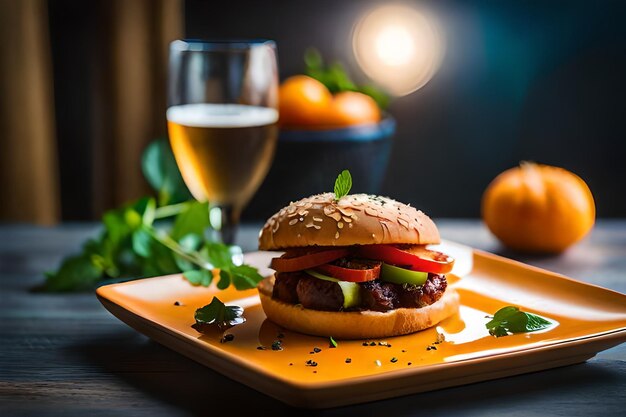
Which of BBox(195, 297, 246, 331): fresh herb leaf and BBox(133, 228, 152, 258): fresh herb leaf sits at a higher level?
BBox(195, 297, 246, 331): fresh herb leaf

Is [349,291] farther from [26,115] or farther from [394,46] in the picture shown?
[394,46]

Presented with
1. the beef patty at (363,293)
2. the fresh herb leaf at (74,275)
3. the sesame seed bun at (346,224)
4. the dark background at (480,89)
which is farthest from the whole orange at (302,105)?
the dark background at (480,89)

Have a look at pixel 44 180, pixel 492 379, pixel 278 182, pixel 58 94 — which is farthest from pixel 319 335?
pixel 58 94

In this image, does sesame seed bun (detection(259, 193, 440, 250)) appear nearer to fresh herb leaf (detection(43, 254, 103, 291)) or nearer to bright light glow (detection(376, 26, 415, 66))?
fresh herb leaf (detection(43, 254, 103, 291))

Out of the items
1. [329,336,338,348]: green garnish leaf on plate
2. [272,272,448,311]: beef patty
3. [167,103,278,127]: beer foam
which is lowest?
[329,336,338,348]: green garnish leaf on plate

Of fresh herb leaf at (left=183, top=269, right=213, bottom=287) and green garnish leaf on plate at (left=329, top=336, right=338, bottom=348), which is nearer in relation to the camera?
green garnish leaf on plate at (left=329, top=336, right=338, bottom=348)

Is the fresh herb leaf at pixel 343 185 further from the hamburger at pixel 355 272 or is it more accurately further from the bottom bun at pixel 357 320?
the bottom bun at pixel 357 320

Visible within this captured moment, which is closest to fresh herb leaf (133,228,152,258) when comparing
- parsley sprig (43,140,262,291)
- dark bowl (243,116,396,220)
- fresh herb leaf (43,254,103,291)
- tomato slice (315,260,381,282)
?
parsley sprig (43,140,262,291)
